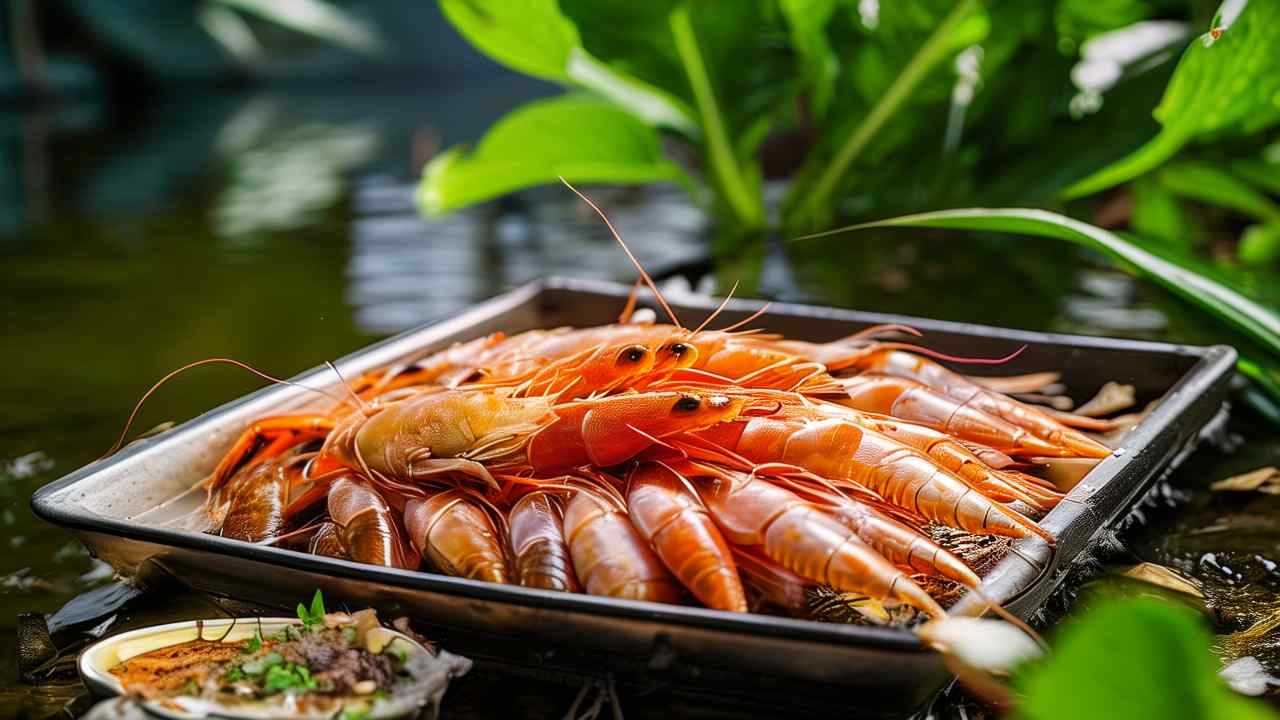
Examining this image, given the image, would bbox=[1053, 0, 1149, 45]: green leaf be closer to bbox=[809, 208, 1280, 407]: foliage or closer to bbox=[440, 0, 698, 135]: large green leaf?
bbox=[440, 0, 698, 135]: large green leaf

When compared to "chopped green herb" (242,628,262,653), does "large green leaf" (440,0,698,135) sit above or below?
above

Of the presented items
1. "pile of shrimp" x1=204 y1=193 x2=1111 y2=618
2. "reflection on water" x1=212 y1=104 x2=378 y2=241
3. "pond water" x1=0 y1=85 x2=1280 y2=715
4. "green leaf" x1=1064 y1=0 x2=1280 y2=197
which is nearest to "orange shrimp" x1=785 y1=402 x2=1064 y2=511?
"pile of shrimp" x1=204 y1=193 x2=1111 y2=618

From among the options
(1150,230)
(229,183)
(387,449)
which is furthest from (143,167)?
(387,449)

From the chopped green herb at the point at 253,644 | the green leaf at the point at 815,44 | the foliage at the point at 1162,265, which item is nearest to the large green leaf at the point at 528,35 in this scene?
the green leaf at the point at 815,44

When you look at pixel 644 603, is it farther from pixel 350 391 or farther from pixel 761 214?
pixel 761 214

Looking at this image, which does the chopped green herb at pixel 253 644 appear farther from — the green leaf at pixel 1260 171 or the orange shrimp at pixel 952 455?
the green leaf at pixel 1260 171

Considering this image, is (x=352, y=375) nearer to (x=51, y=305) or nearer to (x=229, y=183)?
(x=51, y=305)
